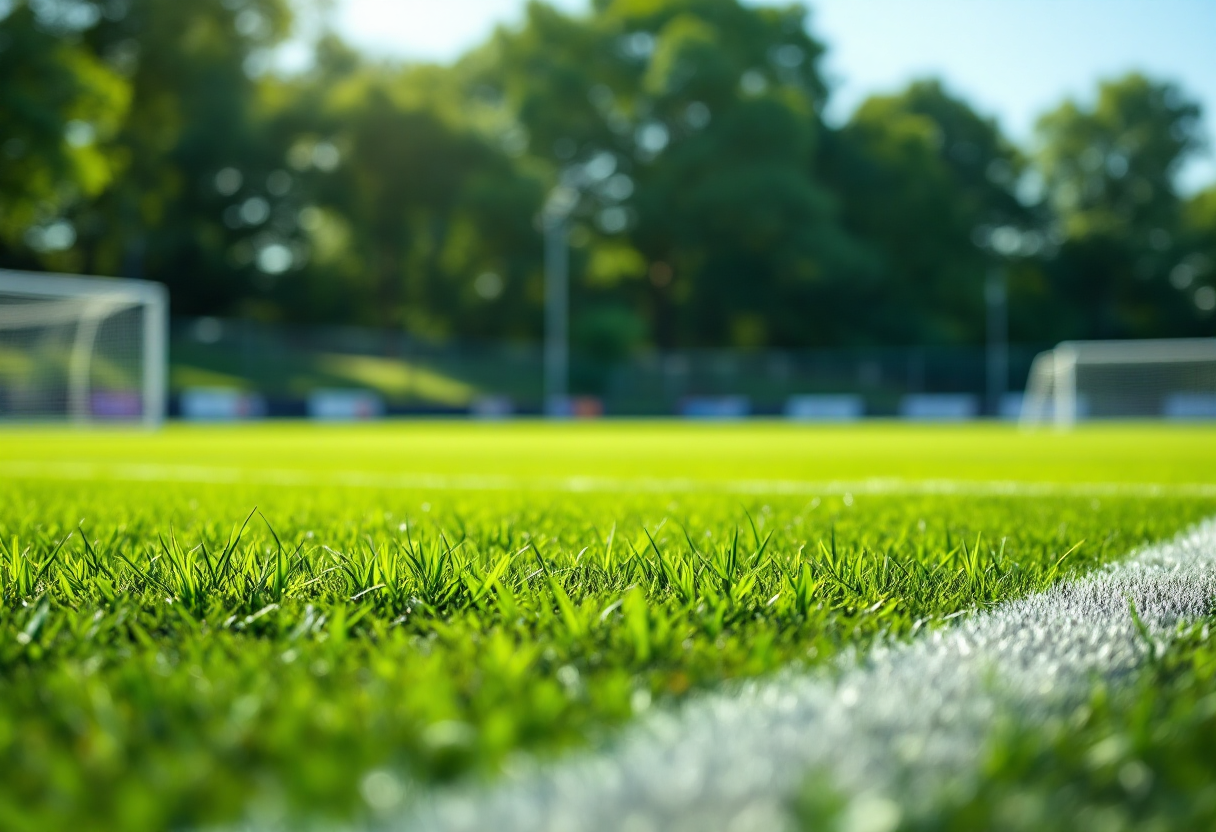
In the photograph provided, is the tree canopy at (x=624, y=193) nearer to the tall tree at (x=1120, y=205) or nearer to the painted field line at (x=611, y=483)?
the tall tree at (x=1120, y=205)

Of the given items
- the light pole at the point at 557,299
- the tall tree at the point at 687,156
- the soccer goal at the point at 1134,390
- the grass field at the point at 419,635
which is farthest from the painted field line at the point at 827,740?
the tall tree at the point at 687,156

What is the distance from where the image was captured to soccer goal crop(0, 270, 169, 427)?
20.8 metres

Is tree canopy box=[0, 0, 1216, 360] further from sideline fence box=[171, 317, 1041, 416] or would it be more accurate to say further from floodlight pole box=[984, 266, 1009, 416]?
sideline fence box=[171, 317, 1041, 416]

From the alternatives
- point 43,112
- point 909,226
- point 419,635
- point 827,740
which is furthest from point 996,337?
point 827,740

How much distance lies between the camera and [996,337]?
171 ft

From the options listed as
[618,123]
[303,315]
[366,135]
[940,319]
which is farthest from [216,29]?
[940,319]

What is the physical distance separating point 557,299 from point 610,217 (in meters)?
11.0

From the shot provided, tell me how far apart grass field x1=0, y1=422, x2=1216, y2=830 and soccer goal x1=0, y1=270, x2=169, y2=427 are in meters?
18.0

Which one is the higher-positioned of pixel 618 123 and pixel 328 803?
pixel 618 123

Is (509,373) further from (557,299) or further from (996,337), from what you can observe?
(996,337)

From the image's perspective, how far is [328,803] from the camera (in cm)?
100

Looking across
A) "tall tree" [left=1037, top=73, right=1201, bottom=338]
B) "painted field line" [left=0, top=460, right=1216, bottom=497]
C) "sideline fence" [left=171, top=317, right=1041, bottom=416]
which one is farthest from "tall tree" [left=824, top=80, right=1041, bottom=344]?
"painted field line" [left=0, top=460, right=1216, bottom=497]

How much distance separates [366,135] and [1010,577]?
1756 inches

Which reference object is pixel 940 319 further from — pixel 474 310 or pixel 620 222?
pixel 474 310
